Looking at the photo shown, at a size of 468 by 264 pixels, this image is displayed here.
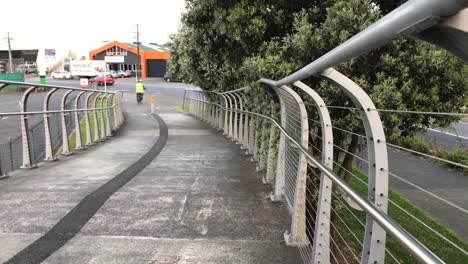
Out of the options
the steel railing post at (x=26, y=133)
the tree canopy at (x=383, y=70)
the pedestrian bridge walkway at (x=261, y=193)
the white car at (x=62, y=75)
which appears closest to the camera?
the pedestrian bridge walkway at (x=261, y=193)

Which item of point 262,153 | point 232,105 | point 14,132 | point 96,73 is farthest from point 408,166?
point 96,73

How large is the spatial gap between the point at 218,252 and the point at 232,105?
8426 mm

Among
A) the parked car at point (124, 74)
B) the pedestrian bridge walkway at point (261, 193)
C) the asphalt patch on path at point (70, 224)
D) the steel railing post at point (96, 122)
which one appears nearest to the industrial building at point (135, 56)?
the parked car at point (124, 74)

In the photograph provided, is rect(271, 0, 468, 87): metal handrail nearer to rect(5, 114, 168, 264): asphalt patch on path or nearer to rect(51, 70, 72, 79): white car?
rect(5, 114, 168, 264): asphalt patch on path

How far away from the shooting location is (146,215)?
478cm

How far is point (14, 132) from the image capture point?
14.1 meters

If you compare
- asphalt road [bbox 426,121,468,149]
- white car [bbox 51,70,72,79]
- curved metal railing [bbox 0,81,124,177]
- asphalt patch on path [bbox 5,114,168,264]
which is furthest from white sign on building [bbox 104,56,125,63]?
asphalt patch on path [bbox 5,114,168,264]

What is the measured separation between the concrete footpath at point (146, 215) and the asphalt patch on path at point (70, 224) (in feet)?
0.03

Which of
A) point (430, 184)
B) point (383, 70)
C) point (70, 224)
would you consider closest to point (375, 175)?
point (383, 70)

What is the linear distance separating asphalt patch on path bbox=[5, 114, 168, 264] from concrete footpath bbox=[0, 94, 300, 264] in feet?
0.03

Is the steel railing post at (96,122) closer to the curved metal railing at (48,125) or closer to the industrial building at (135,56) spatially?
the curved metal railing at (48,125)

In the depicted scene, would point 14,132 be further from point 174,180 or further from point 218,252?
point 218,252

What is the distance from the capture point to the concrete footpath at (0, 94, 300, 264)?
3.77 m

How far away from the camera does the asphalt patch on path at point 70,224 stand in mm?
3688
